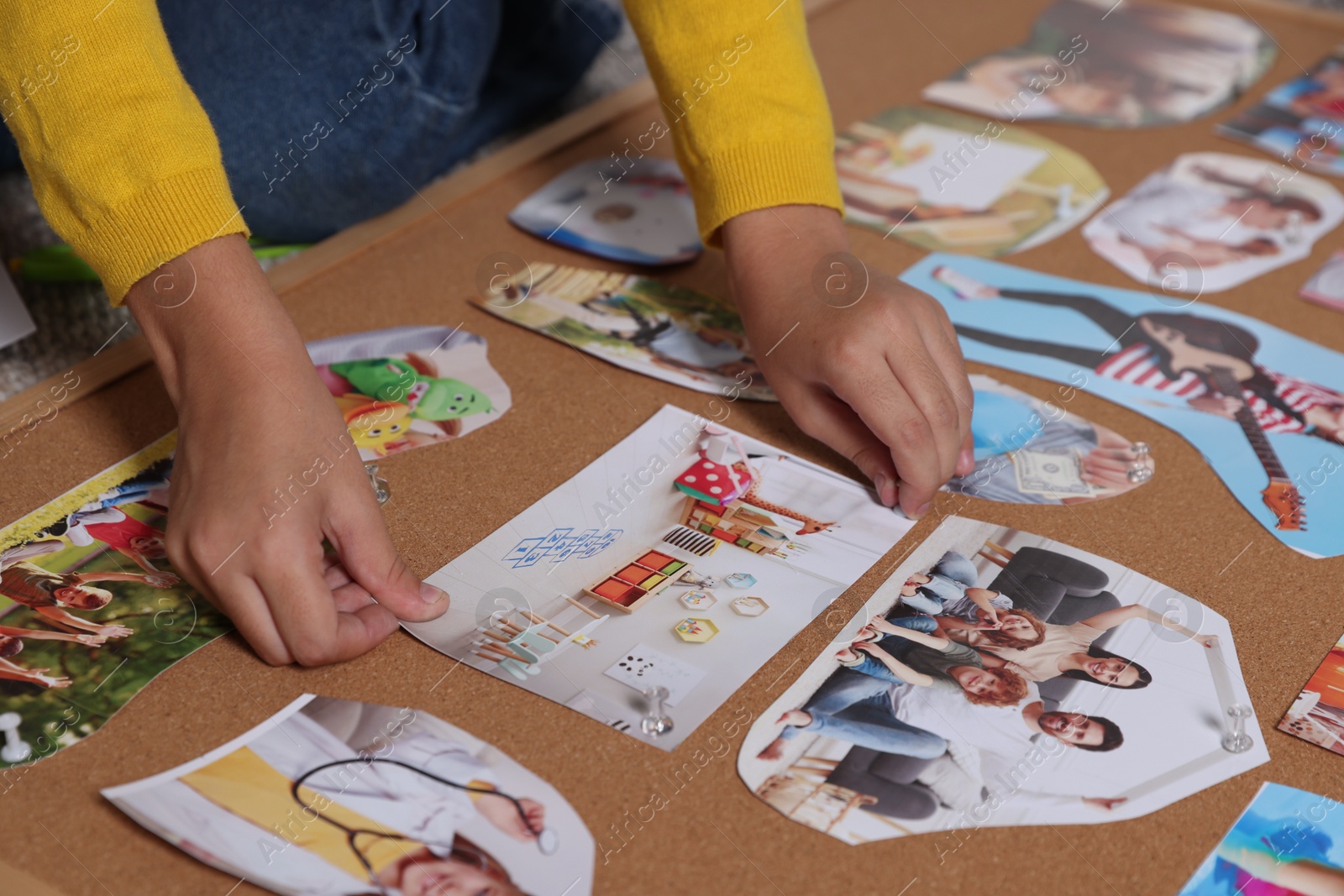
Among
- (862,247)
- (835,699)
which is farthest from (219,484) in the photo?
(862,247)

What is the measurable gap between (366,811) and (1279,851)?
0.38m

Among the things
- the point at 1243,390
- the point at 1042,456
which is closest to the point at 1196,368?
the point at 1243,390

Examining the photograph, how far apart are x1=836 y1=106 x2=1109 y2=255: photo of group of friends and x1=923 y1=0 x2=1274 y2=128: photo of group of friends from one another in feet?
0.18

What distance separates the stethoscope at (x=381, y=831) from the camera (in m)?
0.45

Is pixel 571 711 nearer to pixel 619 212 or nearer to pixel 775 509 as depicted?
pixel 775 509

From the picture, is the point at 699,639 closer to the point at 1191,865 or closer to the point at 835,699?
the point at 835,699

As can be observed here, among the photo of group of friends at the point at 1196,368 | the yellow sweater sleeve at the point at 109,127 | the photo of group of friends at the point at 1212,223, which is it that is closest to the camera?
the yellow sweater sleeve at the point at 109,127

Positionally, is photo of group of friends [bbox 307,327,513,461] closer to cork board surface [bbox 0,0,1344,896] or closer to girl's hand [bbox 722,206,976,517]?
cork board surface [bbox 0,0,1344,896]

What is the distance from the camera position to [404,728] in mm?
506

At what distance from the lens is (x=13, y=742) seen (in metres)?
0.51

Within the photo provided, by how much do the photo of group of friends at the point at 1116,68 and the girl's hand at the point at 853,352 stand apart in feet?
1.49

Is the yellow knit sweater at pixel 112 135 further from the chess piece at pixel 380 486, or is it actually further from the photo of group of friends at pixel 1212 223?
the photo of group of friends at pixel 1212 223

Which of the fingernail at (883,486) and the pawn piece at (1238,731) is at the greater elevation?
the fingernail at (883,486)

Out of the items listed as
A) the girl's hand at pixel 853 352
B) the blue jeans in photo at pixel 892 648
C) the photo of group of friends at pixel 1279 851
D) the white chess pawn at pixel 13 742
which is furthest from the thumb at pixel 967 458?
the white chess pawn at pixel 13 742
